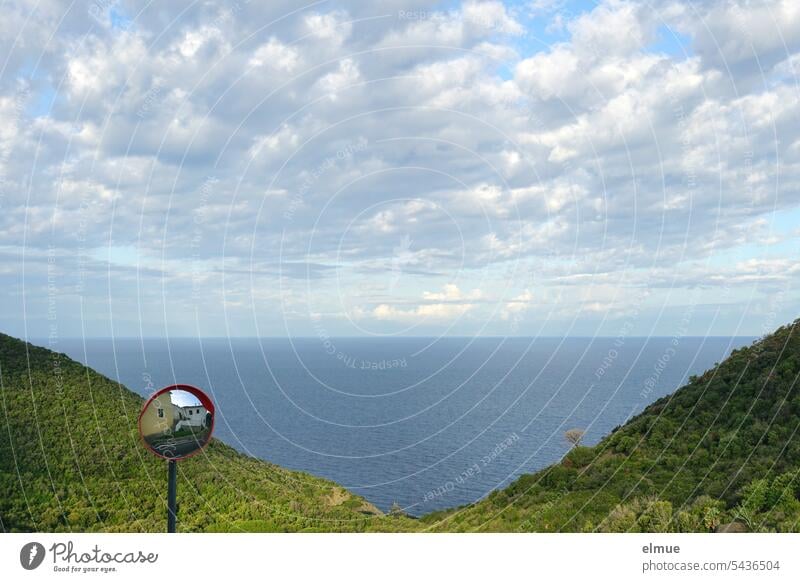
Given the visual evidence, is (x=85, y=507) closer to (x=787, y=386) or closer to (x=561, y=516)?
(x=561, y=516)

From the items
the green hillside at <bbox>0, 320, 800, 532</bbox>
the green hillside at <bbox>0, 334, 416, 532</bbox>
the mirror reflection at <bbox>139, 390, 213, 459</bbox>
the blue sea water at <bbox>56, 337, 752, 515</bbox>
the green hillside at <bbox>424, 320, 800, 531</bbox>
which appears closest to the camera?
the mirror reflection at <bbox>139, 390, 213, 459</bbox>

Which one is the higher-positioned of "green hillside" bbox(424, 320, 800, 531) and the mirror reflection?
the mirror reflection

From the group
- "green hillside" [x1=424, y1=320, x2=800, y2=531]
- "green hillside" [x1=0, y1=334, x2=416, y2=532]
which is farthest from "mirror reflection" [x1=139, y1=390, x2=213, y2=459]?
"green hillside" [x1=0, y1=334, x2=416, y2=532]

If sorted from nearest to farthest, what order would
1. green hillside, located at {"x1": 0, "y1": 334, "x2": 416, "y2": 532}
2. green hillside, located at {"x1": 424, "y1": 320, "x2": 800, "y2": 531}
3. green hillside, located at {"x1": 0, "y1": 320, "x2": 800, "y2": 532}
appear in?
green hillside, located at {"x1": 424, "y1": 320, "x2": 800, "y2": 531}
green hillside, located at {"x1": 0, "y1": 320, "x2": 800, "y2": 532}
green hillside, located at {"x1": 0, "y1": 334, "x2": 416, "y2": 532}

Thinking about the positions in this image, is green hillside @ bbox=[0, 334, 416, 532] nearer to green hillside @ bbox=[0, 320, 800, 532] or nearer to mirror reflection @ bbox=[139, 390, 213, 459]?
green hillside @ bbox=[0, 320, 800, 532]

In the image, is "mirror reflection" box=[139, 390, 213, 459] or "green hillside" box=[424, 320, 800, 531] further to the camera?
"green hillside" box=[424, 320, 800, 531]

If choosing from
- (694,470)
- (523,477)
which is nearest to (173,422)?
(694,470)

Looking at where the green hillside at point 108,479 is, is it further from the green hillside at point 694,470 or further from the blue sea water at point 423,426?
the green hillside at point 694,470
